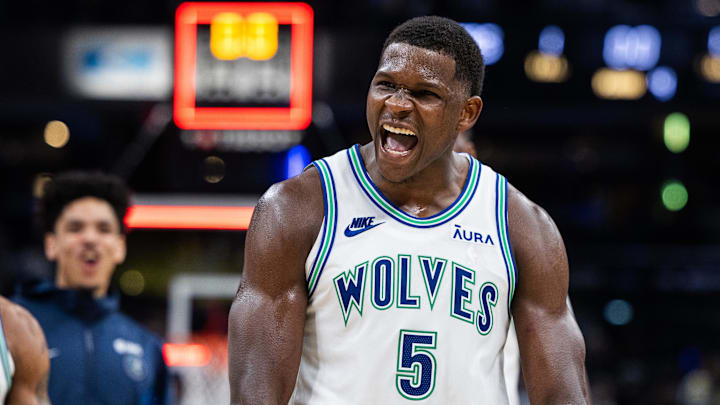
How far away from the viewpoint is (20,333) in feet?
11.3

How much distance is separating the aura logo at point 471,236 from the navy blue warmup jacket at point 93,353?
232 centimetres

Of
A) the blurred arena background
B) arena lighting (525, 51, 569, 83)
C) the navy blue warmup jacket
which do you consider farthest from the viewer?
arena lighting (525, 51, 569, 83)

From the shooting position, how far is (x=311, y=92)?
927 centimetres

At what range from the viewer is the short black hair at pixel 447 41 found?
2857 mm

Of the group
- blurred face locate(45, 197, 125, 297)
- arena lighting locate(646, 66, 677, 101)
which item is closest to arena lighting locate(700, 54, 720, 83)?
arena lighting locate(646, 66, 677, 101)

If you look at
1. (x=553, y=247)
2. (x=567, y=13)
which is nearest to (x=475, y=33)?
(x=567, y=13)

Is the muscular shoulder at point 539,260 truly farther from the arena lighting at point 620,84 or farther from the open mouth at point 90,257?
the arena lighting at point 620,84

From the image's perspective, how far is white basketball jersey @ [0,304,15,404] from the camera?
3.30m

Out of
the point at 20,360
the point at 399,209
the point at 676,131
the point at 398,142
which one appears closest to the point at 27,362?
the point at 20,360

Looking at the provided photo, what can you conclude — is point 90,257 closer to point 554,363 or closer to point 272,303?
point 272,303

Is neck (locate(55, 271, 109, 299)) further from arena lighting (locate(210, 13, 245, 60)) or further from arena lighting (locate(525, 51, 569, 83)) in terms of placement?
arena lighting (locate(525, 51, 569, 83))

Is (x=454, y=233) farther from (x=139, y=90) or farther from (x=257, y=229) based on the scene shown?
(x=139, y=90)

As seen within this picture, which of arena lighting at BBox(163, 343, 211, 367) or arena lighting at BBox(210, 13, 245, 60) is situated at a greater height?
arena lighting at BBox(210, 13, 245, 60)

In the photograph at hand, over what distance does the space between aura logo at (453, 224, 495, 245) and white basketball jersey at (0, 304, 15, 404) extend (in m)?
1.46
